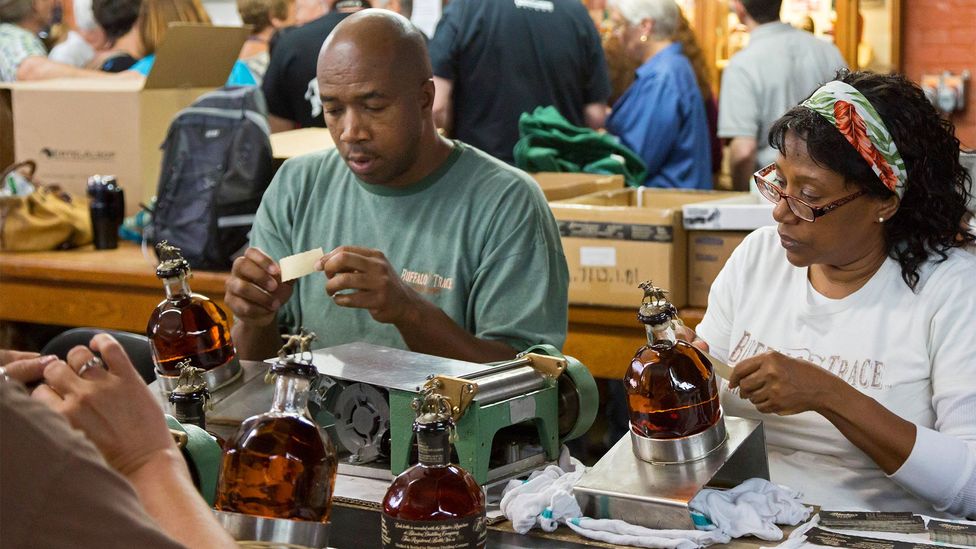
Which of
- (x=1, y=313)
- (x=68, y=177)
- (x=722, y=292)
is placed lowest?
(x=1, y=313)

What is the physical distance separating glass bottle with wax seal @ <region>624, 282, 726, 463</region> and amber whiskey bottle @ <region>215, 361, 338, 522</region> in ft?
1.71

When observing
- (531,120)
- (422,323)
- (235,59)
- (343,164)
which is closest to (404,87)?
(343,164)

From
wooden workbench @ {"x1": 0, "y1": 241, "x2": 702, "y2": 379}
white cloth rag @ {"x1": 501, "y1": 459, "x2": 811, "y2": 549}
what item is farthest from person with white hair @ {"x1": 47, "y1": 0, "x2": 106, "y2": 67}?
white cloth rag @ {"x1": 501, "y1": 459, "x2": 811, "y2": 549}

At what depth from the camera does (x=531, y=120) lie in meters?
4.09

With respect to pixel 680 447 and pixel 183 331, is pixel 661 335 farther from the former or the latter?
pixel 183 331

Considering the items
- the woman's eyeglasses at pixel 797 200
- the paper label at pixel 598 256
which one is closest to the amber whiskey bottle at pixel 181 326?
the woman's eyeglasses at pixel 797 200

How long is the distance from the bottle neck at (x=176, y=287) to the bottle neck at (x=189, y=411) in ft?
0.85

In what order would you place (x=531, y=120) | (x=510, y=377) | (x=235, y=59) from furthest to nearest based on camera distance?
(x=235, y=59) < (x=531, y=120) < (x=510, y=377)

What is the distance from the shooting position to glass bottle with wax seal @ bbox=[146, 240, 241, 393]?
1875mm

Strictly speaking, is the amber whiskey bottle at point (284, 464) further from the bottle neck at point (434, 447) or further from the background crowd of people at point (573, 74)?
the background crowd of people at point (573, 74)

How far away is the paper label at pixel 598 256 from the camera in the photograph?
11.5 feet

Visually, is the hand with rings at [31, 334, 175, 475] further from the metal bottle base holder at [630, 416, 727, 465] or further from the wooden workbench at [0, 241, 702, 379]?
the wooden workbench at [0, 241, 702, 379]

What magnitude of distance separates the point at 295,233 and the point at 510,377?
0.94 m

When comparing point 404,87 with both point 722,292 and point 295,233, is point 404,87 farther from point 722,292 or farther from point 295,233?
point 722,292
